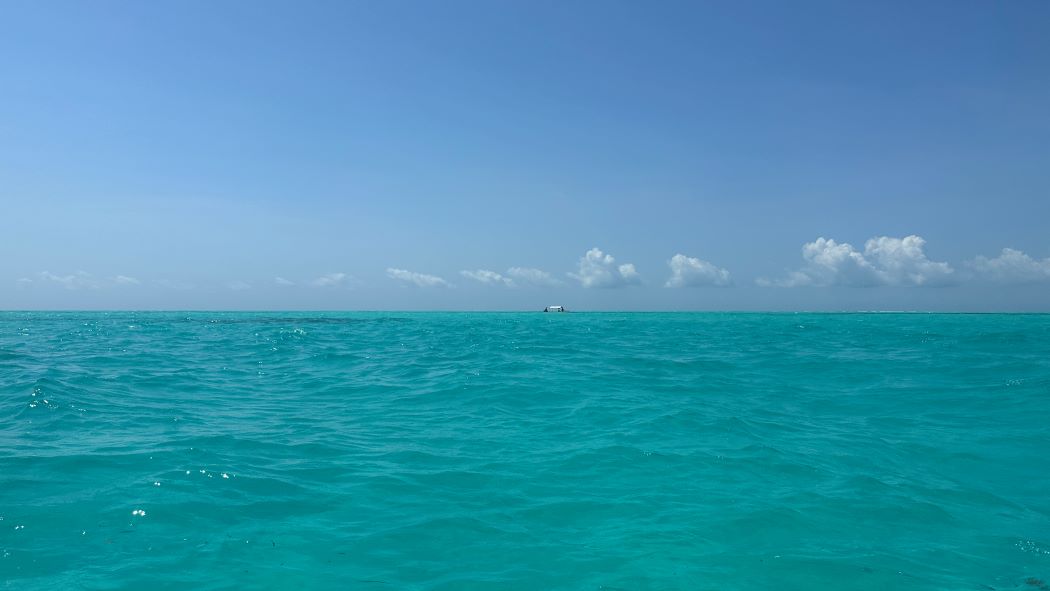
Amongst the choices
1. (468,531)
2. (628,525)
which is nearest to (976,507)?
(628,525)

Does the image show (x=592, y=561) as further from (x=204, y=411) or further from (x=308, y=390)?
(x=308, y=390)

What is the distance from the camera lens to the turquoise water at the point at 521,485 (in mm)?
6441

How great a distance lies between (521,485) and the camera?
29.7 feet

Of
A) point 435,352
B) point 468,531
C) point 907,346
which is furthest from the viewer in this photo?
point 907,346

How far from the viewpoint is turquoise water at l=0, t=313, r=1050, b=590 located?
254 inches

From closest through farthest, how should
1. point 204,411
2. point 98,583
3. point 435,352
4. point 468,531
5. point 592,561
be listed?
point 98,583
point 592,561
point 468,531
point 204,411
point 435,352

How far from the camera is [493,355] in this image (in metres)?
28.6

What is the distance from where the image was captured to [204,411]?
1430 centimetres

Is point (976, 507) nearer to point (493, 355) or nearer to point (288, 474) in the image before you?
point (288, 474)

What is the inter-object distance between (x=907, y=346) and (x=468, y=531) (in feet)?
115

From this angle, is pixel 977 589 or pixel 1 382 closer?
pixel 977 589

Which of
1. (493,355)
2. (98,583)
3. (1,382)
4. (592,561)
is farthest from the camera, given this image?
(493,355)

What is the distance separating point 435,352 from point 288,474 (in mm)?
21489

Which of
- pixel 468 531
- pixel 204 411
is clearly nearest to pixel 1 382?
pixel 204 411
